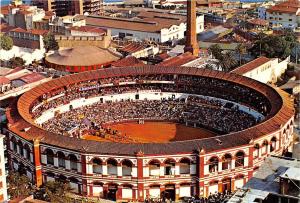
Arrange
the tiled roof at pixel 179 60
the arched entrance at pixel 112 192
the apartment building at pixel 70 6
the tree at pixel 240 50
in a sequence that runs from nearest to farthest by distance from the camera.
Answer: the arched entrance at pixel 112 192 → the tiled roof at pixel 179 60 → the tree at pixel 240 50 → the apartment building at pixel 70 6

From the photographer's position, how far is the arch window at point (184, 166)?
58625 millimetres

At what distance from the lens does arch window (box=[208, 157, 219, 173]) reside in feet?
193

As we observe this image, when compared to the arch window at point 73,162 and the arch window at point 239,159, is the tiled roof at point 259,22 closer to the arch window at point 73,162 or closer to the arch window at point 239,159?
the arch window at point 239,159

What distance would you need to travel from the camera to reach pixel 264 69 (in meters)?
97.8

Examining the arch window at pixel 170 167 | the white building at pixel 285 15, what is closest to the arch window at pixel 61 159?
the arch window at pixel 170 167

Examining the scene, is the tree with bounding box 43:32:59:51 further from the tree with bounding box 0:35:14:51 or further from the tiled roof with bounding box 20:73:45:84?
the tiled roof with bounding box 20:73:45:84

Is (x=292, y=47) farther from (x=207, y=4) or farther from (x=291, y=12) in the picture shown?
(x=207, y=4)

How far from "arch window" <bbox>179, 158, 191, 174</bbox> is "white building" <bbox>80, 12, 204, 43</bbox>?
74.4 meters

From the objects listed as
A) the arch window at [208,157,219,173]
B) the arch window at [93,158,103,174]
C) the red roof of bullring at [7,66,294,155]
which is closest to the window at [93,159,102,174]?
the arch window at [93,158,103,174]

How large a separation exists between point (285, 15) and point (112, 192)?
95898 millimetres

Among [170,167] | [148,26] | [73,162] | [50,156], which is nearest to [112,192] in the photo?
[73,162]

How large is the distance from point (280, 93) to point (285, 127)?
35.9 feet

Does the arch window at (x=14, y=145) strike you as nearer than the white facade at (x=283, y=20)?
Yes

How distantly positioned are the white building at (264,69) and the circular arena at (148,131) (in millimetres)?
10897
